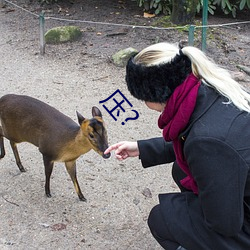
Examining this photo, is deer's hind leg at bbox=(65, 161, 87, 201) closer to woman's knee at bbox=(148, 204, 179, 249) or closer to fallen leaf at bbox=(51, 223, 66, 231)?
fallen leaf at bbox=(51, 223, 66, 231)

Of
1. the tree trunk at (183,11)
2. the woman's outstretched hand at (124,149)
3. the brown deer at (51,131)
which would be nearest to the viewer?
the woman's outstretched hand at (124,149)

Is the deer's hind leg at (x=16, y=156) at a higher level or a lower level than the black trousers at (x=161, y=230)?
lower

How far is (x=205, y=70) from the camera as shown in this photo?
1968mm

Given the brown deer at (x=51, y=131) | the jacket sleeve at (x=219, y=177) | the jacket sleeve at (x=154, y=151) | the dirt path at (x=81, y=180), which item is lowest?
the dirt path at (x=81, y=180)

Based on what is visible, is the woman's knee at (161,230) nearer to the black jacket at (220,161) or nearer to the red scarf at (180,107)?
the black jacket at (220,161)

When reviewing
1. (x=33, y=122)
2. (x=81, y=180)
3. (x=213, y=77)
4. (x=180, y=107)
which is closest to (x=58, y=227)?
(x=81, y=180)

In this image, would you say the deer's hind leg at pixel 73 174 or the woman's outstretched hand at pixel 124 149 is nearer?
the woman's outstretched hand at pixel 124 149

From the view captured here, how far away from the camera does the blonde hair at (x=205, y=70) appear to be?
6.45 feet

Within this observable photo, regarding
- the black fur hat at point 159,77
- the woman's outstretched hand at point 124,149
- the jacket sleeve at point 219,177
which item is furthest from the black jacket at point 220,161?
the woman's outstretched hand at point 124,149

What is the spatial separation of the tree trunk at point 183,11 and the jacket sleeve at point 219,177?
188 inches

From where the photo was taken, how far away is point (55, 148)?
10.2 ft

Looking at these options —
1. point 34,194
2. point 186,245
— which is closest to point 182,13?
point 34,194

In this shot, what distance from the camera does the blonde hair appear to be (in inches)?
77.4

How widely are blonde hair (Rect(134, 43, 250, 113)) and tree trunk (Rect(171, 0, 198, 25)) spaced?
181 inches
